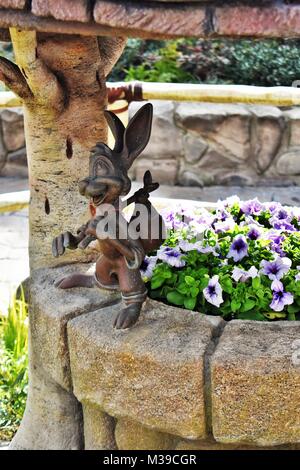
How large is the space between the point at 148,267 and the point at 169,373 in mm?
479

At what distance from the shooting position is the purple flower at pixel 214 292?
211 cm

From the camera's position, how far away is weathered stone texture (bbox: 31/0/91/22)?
1448 mm

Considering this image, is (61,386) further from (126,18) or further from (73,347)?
(126,18)

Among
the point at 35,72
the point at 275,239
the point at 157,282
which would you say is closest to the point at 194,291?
the point at 157,282

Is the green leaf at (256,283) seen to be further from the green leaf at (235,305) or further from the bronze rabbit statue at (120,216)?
the bronze rabbit statue at (120,216)

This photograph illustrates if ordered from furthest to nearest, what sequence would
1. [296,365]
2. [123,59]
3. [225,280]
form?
[123,59] < [225,280] < [296,365]

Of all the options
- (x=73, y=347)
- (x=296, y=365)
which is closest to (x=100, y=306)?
(x=73, y=347)

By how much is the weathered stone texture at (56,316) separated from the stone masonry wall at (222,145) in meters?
3.44

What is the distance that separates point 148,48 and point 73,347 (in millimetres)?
5268

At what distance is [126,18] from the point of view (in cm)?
142

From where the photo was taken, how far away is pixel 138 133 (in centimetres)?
208

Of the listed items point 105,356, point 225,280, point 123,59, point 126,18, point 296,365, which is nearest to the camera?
point 126,18

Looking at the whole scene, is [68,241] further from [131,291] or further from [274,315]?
[274,315]

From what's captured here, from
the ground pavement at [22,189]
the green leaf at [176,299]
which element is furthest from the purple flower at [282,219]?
the ground pavement at [22,189]
